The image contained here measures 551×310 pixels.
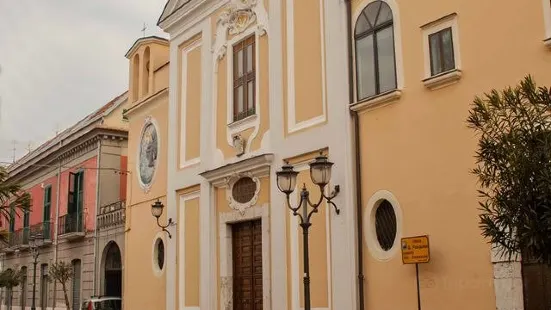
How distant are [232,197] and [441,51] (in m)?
6.63

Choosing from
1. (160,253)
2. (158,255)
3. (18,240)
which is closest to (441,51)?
(160,253)

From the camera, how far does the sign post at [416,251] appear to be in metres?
11.2

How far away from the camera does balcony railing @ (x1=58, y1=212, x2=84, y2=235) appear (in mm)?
26641

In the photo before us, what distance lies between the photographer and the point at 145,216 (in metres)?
20.7

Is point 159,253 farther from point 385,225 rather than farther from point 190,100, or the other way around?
point 385,225

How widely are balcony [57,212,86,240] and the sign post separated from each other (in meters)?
17.2

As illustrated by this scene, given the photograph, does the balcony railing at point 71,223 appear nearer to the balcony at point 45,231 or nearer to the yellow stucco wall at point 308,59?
the balcony at point 45,231

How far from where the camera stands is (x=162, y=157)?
66.7 ft

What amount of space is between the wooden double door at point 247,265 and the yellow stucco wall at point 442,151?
369 centimetres

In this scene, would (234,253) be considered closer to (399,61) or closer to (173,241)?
(173,241)

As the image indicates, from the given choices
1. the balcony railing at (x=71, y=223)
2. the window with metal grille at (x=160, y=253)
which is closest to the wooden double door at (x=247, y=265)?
the window with metal grille at (x=160, y=253)

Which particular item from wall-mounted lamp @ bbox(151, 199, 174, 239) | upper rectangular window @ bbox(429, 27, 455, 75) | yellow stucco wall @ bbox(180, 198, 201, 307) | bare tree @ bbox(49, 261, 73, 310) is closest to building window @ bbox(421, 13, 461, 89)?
upper rectangular window @ bbox(429, 27, 455, 75)

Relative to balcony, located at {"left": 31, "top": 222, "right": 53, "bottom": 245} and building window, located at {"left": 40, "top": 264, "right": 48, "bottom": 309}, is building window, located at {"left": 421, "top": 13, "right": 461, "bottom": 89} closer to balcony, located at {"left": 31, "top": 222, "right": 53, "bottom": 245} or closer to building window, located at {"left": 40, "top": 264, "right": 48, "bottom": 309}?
balcony, located at {"left": 31, "top": 222, "right": 53, "bottom": 245}

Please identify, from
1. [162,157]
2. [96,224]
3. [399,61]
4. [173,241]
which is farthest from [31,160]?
[399,61]
